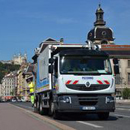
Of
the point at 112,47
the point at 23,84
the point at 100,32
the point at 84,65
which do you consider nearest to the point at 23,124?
the point at 84,65

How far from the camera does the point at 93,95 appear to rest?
52.4 feet

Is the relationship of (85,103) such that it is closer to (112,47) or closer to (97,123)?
(97,123)

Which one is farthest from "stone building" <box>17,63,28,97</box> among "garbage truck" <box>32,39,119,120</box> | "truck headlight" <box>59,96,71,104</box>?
"truck headlight" <box>59,96,71,104</box>

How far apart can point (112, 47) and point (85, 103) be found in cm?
9898

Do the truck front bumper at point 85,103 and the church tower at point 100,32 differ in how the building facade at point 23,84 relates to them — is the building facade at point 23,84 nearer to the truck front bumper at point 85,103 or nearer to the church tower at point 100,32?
the church tower at point 100,32

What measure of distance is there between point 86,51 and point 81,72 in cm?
109

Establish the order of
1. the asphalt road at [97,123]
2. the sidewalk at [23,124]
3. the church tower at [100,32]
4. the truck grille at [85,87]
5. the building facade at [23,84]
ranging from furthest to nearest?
1. the building facade at [23,84]
2. the church tower at [100,32]
3. the truck grille at [85,87]
4. the asphalt road at [97,123]
5. the sidewalk at [23,124]

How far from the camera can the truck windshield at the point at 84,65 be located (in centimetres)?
1612

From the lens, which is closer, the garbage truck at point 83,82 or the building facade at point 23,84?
the garbage truck at point 83,82

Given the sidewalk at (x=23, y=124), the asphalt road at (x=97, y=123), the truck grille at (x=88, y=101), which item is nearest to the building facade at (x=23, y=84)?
the sidewalk at (x=23, y=124)

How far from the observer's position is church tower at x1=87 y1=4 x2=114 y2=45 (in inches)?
4884

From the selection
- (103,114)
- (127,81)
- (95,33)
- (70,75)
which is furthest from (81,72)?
(95,33)

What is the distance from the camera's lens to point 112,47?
374 feet

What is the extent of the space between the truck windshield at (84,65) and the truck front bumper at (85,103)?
1.02 metres
